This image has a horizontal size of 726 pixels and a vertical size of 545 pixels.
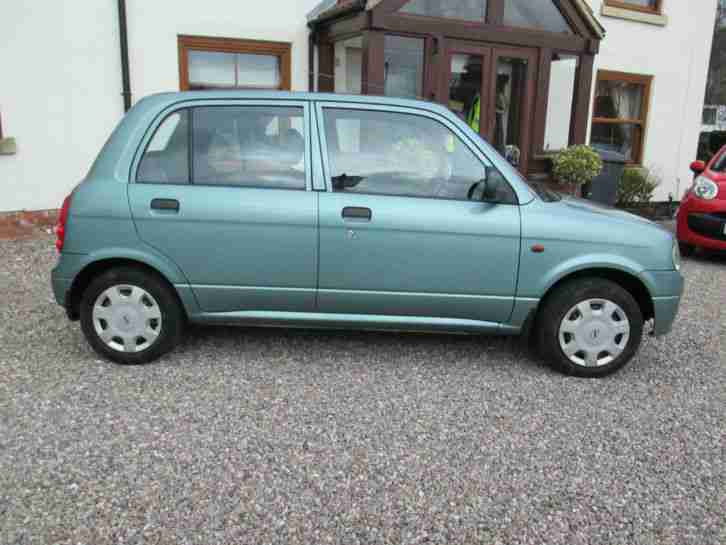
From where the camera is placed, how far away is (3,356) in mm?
4578

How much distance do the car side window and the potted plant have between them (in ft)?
21.0

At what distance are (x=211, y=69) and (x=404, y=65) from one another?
8.87 ft

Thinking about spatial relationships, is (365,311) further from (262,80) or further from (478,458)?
(262,80)

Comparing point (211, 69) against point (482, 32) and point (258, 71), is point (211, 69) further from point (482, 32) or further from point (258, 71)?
point (482, 32)

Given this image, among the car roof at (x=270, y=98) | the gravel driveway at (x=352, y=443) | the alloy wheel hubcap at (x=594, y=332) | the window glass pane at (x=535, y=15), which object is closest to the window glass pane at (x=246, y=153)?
the car roof at (x=270, y=98)

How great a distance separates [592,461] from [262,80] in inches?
301

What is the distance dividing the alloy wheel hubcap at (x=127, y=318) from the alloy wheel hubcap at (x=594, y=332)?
2.64m

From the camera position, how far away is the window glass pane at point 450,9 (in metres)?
8.75

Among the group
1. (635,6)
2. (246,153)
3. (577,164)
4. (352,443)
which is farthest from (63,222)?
(635,6)

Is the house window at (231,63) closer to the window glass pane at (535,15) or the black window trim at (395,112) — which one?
the window glass pane at (535,15)

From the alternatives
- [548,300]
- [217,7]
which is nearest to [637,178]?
[217,7]

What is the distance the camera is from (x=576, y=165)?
33.2 feet

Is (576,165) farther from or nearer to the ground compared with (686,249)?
farther from the ground

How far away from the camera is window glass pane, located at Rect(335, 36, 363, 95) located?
31.9 ft
